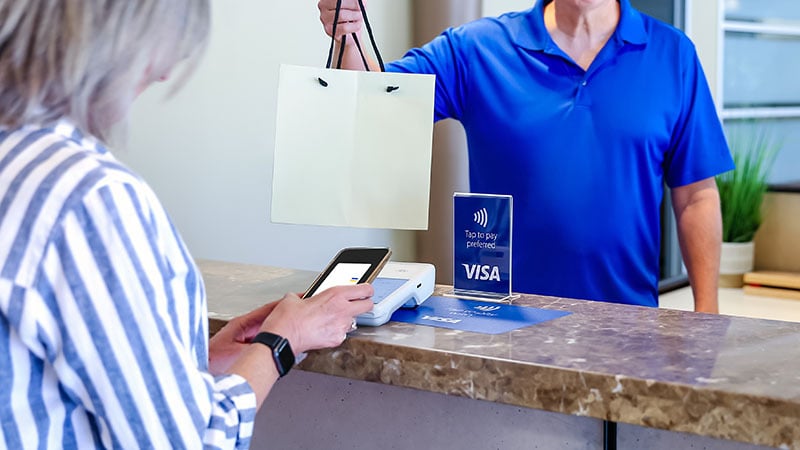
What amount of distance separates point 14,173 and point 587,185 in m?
1.42

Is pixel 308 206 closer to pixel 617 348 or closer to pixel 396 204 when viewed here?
pixel 396 204

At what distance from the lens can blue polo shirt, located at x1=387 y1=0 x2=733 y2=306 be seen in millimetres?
2105

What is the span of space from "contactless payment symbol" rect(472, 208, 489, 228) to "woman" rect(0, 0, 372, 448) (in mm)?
752

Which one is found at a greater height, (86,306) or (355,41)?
(355,41)

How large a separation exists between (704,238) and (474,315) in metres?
0.79

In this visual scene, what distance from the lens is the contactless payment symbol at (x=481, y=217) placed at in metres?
1.67

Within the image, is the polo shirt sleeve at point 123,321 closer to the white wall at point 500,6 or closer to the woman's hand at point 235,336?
the woman's hand at point 235,336

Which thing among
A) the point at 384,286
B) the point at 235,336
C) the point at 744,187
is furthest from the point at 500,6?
the point at 235,336

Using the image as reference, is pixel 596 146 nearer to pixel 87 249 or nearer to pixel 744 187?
pixel 87 249

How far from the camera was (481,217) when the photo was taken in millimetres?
1671

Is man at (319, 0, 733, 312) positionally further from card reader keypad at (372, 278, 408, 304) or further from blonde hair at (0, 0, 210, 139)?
blonde hair at (0, 0, 210, 139)

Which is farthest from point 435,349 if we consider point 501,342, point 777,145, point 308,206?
point 777,145

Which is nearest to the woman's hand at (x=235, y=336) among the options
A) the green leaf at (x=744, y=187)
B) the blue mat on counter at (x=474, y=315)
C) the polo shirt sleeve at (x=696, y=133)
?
the blue mat on counter at (x=474, y=315)

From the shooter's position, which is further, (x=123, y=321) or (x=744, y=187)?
(x=744, y=187)
